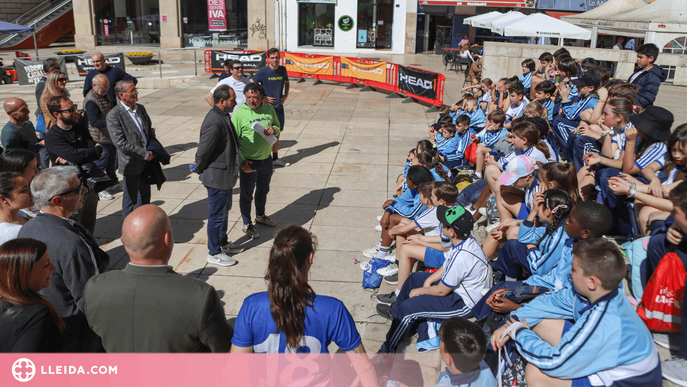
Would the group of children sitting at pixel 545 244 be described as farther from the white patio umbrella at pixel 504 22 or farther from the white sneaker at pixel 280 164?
the white patio umbrella at pixel 504 22

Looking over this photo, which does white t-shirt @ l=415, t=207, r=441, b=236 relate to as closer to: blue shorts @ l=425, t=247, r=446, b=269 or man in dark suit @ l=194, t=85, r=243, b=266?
blue shorts @ l=425, t=247, r=446, b=269

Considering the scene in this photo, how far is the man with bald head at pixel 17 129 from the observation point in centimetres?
660

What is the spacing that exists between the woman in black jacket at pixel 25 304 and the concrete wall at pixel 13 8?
41.0m

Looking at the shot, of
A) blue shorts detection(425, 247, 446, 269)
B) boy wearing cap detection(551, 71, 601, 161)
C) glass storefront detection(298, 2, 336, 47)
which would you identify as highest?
glass storefront detection(298, 2, 336, 47)

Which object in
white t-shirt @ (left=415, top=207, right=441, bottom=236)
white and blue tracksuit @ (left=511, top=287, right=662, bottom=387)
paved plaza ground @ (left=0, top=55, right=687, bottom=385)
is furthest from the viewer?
paved plaza ground @ (left=0, top=55, right=687, bottom=385)

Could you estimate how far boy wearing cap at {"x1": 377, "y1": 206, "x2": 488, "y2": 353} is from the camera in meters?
4.10

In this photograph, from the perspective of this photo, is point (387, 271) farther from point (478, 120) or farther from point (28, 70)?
point (28, 70)

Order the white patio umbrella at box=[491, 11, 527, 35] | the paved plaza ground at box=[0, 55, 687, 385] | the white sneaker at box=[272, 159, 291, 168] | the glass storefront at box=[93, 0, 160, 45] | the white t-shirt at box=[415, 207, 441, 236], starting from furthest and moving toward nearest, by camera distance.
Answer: the glass storefront at box=[93, 0, 160, 45], the white patio umbrella at box=[491, 11, 527, 35], the white sneaker at box=[272, 159, 291, 168], the paved plaza ground at box=[0, 55, 687, 385], the white t-shirt at box=[415, 207, 441, 236]

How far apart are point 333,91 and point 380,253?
1347 centimetres

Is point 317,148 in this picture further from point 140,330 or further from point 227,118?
point 140,330

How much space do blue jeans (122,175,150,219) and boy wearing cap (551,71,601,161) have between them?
617cm

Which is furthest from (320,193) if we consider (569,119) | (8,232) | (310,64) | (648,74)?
(310,64)

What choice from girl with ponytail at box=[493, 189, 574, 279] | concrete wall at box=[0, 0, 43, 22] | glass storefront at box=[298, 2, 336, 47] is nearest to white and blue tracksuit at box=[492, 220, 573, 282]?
girl with ponytail at box=[493, 189, 574, 279]

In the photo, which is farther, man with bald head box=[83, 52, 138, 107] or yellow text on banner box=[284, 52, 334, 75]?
yellow text on banner box=[284, 52, 334, 75]
